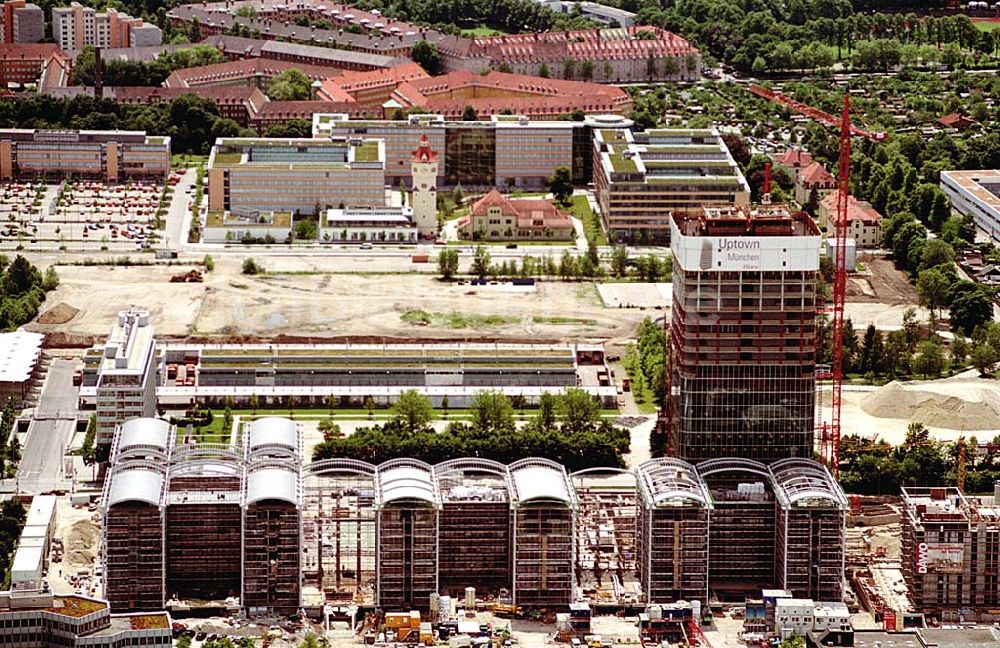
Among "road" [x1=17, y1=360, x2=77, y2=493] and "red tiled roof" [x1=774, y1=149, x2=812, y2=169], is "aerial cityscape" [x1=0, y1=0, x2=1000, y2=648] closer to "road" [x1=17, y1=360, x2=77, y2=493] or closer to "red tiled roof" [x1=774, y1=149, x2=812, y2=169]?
"road" [x1=17, y1=360, x2=77, y2=493]

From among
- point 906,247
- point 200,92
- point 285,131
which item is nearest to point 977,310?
point 906,247

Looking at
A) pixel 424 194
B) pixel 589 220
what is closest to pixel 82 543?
pixel 424 194

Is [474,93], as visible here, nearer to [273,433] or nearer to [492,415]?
[492,415]

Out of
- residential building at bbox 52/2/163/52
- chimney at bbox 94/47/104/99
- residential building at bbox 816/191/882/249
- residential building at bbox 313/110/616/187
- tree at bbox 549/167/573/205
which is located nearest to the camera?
residential building at bbox 816/191/882/249

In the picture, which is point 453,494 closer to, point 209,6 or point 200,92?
point 200,92

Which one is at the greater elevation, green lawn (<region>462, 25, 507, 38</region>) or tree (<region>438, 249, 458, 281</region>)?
green lawn (<region>462, 25, 507, 38</region>)

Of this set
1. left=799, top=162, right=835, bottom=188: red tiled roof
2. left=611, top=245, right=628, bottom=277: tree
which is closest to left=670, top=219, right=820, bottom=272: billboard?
left=611, top=245, right=628, bottom=277: tree

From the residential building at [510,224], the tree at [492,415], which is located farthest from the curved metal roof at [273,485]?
the residential building at [510,224]
